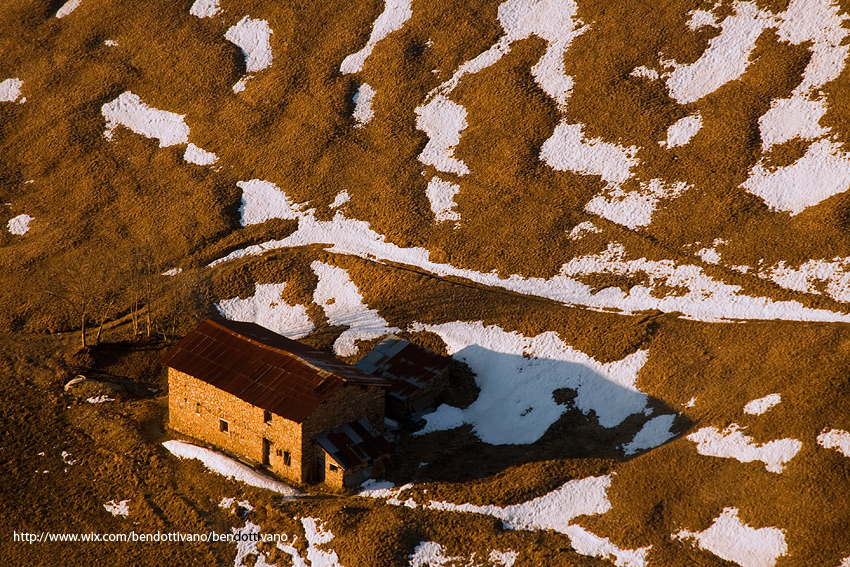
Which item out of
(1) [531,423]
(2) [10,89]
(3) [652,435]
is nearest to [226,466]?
(1) [531,423]

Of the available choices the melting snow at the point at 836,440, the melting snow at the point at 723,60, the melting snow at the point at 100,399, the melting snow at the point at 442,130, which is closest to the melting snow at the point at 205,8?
the melting snow at the point at 442,130

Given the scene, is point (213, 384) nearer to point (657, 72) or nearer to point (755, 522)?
point (755, 522)

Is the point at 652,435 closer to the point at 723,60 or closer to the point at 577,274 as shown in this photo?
the point at 577,274

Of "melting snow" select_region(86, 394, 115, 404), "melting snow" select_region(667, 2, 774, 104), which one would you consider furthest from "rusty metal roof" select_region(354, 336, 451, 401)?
"melting snow" select_region(667, 2, 774, 104)

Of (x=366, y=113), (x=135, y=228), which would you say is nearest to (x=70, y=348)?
(x=135, y=228)

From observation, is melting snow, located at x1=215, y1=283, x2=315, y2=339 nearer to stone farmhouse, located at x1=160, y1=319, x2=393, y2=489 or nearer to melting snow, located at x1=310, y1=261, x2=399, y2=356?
melting snow, located at x1=310, y1=261, x2=399, y2=356
